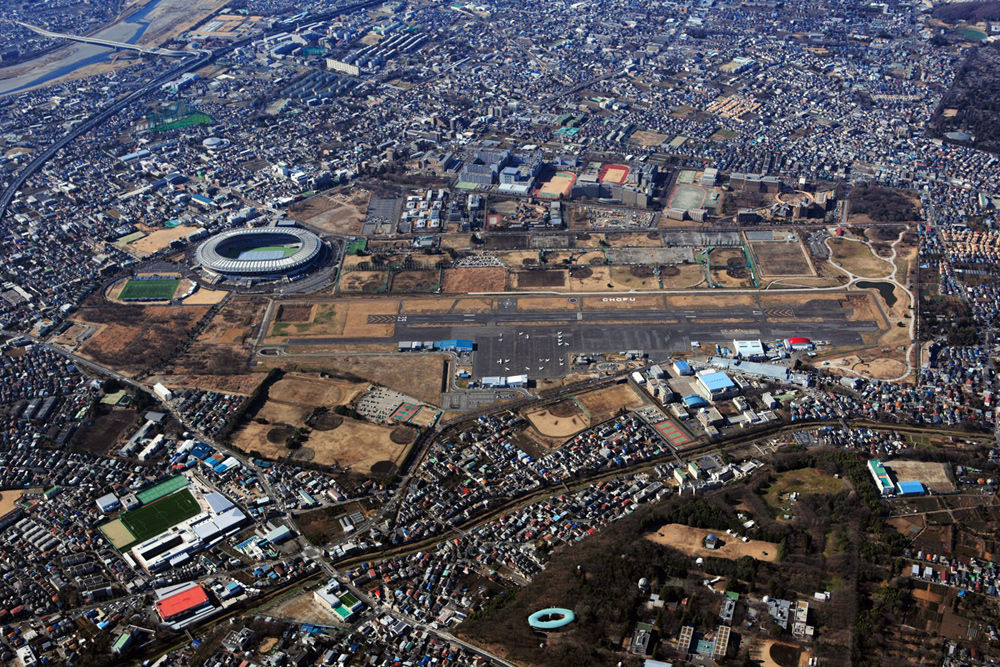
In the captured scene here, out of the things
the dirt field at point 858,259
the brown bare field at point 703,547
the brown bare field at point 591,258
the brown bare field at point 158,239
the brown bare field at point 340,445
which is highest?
the brown bare field at point 158,239

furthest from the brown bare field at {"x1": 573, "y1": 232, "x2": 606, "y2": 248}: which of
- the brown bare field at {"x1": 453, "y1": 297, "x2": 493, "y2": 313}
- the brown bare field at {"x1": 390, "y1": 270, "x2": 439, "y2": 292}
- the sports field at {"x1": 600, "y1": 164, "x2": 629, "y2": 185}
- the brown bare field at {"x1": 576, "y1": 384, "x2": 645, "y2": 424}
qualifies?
the brown bare field at {"x1": 576, "y1": 384, "x2": 645, "y2": 424}

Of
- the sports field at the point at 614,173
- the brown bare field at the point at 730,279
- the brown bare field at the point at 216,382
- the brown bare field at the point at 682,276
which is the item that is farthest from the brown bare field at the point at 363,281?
the brown bare field at the point at 730,279

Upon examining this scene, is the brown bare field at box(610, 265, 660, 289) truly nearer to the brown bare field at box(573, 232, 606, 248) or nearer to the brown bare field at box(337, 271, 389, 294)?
the brown bare field at box(573, 232, 606, 248)

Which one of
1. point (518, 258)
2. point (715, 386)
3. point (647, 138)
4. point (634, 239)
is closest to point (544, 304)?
point (518, 258)

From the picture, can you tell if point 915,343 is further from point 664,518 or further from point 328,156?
point 328,156

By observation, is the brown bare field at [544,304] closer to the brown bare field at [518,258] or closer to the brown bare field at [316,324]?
the brown bare field at [518,258]

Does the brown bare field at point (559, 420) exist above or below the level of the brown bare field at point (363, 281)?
below
